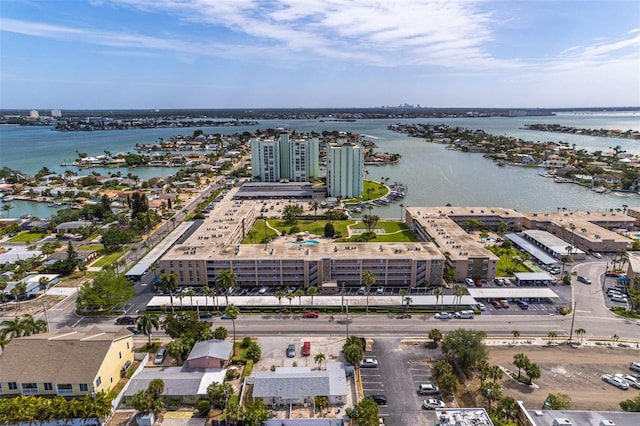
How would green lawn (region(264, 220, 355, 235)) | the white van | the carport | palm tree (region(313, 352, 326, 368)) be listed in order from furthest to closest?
green lawn (region(264, 220, 355, 235)) < the carport < the white van < palm tree (region(313, 352, 326, 368))

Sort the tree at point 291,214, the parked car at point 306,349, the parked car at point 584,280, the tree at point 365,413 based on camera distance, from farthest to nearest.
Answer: the tree at point 291,214 → the parked car at point 584,280 → the parked car at point 306,349 → the tree at point 365,413

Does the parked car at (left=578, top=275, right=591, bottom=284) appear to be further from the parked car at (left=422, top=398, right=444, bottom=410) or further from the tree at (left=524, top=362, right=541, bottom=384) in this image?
the parked car at (left=422, top=398, right=444, bottom=410)

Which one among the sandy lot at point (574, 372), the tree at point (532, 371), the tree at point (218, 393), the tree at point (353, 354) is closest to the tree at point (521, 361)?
the tree at point (532, 371)

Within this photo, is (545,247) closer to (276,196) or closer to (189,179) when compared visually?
(276,196)

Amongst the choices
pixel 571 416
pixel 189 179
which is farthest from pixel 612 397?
pixel 189 179

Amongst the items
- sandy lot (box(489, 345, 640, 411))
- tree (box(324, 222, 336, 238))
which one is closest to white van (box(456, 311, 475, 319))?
sandy lot (box(489, 345, 640, 411))

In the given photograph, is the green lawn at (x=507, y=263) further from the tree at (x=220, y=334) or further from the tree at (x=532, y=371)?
the tree at (x=220, y=334)
